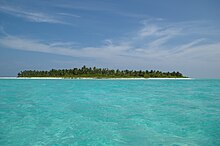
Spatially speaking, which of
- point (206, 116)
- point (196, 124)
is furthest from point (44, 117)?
point (206, 116)

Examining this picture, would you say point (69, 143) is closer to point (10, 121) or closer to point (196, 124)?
point (10, 121)

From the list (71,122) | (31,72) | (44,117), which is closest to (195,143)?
(71,122)

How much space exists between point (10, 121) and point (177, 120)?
9694 mm

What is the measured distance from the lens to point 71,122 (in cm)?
1234

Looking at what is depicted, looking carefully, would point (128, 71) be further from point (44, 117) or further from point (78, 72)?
point (44, 117)

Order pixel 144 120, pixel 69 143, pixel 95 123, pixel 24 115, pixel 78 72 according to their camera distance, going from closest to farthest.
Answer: pixel 69 143 < pixel 95 123 < pixel 144 120 < pixel 24 115 < pixel 78 72

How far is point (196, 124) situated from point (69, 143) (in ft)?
23.8

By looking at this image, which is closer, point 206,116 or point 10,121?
point 10,121

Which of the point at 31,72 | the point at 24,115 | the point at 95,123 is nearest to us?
the point at 95,123

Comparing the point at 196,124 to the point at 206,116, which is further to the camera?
the point at 206,116

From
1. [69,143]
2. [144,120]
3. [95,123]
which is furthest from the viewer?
[144,120]

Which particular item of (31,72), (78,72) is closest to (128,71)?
(78,72)

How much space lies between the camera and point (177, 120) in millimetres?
13195

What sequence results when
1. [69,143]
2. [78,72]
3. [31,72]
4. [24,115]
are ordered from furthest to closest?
[31,72] < [78,72] < [24,115] < [69,143]
